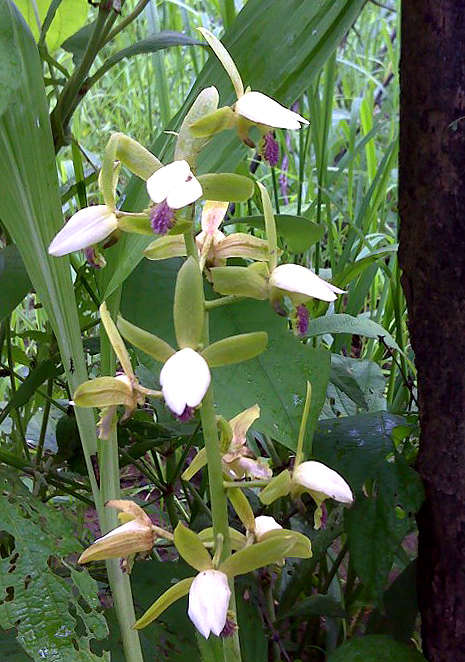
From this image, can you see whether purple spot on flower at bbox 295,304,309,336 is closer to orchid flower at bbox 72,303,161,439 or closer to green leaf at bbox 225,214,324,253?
orchid flower at bbox 72,303,161,439

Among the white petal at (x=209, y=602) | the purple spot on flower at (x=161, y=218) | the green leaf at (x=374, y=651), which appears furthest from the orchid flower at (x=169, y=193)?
the green leaf at (x=374, y=651)

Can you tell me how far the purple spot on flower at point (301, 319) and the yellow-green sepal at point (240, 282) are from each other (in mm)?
26

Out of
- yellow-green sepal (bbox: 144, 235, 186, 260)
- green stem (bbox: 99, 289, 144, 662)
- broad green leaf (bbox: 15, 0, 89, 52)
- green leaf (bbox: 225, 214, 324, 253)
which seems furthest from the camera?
broad green leaf (bbox: 15, 0, 89, 52)

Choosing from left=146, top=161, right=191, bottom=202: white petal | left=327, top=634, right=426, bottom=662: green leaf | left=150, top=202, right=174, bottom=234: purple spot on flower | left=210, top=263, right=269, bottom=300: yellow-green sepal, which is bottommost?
left=327, top=634, right=426, bottom=662: green leaf

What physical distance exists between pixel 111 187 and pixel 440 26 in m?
0.43

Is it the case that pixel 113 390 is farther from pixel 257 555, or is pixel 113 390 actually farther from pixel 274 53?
pixel 274 53

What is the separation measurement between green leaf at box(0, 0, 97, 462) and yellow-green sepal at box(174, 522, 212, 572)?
8.3 inches

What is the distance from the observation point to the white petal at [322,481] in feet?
1.53

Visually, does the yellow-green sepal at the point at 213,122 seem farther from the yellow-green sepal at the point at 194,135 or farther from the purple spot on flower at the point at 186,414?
the purple spot on flower at the point at 186,414

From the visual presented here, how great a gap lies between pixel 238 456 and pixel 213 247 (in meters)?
0.14

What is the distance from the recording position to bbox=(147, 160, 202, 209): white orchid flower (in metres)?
0.41

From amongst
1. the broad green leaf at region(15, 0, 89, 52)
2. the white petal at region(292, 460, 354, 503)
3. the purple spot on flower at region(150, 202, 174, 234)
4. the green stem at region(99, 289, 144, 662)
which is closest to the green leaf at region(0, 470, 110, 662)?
the green stem at region(99, 289, 144, 662)

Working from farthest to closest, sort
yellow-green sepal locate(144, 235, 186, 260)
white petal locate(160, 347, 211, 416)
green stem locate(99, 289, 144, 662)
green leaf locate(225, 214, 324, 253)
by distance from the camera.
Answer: green leaf locate(225, 214, 324, 253)
green stem locate(99, 289, 144, 662)
yellow-green sepal locate(144, 235, 186, 260)
white petal locate(160, 347, 211, 416)

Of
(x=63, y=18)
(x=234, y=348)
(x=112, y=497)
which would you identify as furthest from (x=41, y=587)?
(x=63, y=18)
